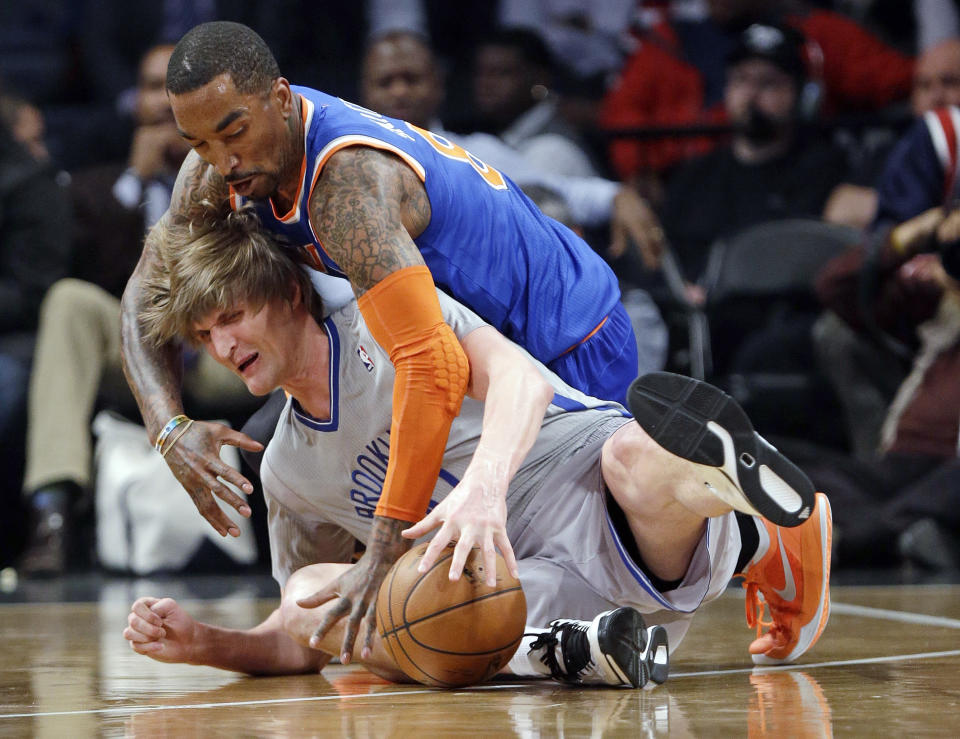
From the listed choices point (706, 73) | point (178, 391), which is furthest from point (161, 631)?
point (706, 73)

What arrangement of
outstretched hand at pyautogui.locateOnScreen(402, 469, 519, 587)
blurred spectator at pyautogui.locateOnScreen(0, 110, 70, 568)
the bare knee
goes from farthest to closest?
1. blurred spectator at pyautogui.locateOnScreen(0, 110, 70, 568)
2. the bare knee
3. outstretched hand at pyautogui.locateOnScreen(402, 469, 519, 587)

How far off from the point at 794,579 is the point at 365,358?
39.1 inches

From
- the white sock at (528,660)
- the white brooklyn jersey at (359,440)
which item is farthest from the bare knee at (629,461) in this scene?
the white sock at (528,660)

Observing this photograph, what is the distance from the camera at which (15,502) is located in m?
5.79

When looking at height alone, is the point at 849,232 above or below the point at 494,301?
above

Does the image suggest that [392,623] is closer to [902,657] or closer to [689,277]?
[902,657]

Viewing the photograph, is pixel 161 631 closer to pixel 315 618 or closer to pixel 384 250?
pixel 315 618

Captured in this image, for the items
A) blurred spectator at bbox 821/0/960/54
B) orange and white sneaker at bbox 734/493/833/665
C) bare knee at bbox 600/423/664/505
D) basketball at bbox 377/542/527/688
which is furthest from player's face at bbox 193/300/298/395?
blurred spectator at bbox 821/0/960/54

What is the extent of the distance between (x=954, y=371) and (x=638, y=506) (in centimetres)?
325

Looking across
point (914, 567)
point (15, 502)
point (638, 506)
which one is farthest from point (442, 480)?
point (15, 502)

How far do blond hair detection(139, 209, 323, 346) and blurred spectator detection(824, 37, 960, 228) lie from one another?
3.94 m

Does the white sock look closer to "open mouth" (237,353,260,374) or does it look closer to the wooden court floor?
the wooden court floor

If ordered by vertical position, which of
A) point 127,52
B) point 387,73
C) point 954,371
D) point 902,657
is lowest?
point 902,657

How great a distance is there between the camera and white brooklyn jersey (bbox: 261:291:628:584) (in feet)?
9.08
